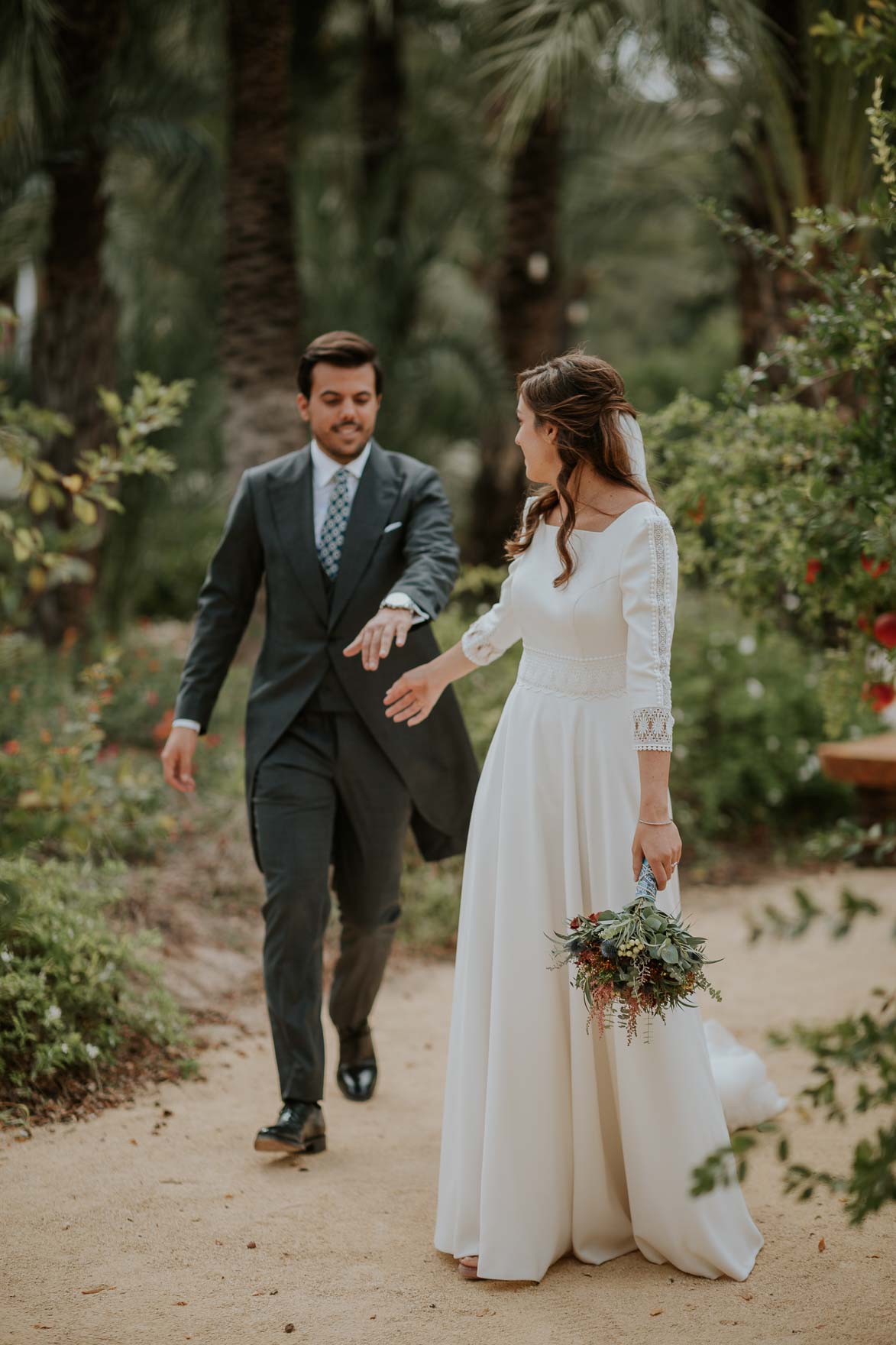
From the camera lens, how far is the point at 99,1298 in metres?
2.92

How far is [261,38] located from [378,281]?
253 centimetres

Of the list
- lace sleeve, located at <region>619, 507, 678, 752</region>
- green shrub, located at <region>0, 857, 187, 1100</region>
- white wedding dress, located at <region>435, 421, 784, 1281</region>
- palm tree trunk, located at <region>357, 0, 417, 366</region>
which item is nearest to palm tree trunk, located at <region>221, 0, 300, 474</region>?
palm tree trunk, located at <region>357, 0, 417, 366</region>

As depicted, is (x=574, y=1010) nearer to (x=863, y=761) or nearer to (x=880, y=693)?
(x=880, y=693)

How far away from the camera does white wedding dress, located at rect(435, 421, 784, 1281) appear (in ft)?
9.67

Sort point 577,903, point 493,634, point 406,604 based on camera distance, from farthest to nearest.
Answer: point 406,604
point 493,634
point 577,903

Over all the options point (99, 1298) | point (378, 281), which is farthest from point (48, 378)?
point (99, 1298)

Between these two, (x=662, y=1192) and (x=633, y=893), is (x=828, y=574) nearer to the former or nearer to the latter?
(x=633, y=893)

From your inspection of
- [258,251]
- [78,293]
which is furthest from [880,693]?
[78,293]

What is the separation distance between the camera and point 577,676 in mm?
3076

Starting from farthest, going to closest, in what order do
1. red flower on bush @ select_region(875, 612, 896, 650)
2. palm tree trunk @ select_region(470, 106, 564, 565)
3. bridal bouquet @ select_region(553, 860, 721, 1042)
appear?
palm tree trunk @ select_region(470, 106, 564, 565) < red flower on bush @ select_region(875, 612, 896, 650) < bridal bouquet @ select_region(553, 860, 721, 1042)

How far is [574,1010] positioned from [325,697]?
1.26 metres

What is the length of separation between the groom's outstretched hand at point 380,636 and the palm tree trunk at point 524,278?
6765 mm

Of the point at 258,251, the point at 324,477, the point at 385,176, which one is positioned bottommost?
the point at 324,477

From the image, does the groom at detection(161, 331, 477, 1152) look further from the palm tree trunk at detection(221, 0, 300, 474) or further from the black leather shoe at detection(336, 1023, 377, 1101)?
the palm tree trunk at detection(221, 0, 300, 474)
